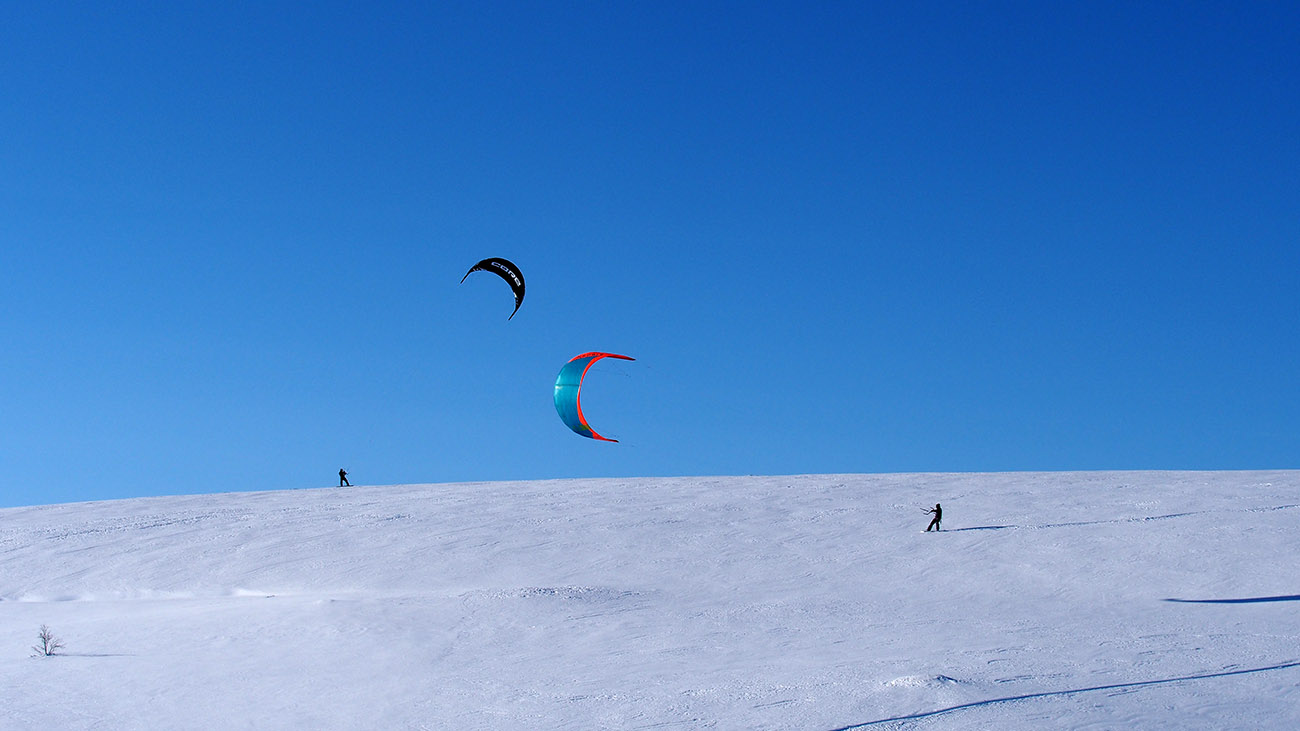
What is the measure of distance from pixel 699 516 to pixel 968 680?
519 inches

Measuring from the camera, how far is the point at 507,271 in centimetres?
2689

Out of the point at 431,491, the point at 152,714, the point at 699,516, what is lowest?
the point at 152,714

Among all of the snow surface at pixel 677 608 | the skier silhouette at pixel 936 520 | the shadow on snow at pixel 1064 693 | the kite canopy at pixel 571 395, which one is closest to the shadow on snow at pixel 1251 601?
the snow surface at pixel 677 608

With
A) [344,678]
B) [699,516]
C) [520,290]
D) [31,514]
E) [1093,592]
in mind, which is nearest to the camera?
[344,678]

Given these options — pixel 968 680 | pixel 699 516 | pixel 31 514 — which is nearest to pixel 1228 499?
pixel 699 516

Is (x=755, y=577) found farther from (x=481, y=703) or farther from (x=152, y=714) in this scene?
(x=152, y=714)

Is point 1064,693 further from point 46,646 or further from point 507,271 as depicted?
point 507,271

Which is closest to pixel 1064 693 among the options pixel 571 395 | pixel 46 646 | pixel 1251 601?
pixel 1251 601

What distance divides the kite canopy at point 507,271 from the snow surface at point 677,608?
5.20m

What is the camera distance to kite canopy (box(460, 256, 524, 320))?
87.1 feet

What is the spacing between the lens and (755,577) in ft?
61.3

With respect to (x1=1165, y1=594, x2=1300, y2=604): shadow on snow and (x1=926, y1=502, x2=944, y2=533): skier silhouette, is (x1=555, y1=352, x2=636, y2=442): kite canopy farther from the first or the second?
(x1=1165, y1=594, x2=1300, y2=604): shadow on snow

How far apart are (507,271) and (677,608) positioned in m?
12.8

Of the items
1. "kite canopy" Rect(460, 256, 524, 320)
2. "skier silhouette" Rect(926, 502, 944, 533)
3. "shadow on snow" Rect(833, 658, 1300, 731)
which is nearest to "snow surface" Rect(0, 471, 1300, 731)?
"shadow on snow" Rect(833, 658, 1300, 731)
